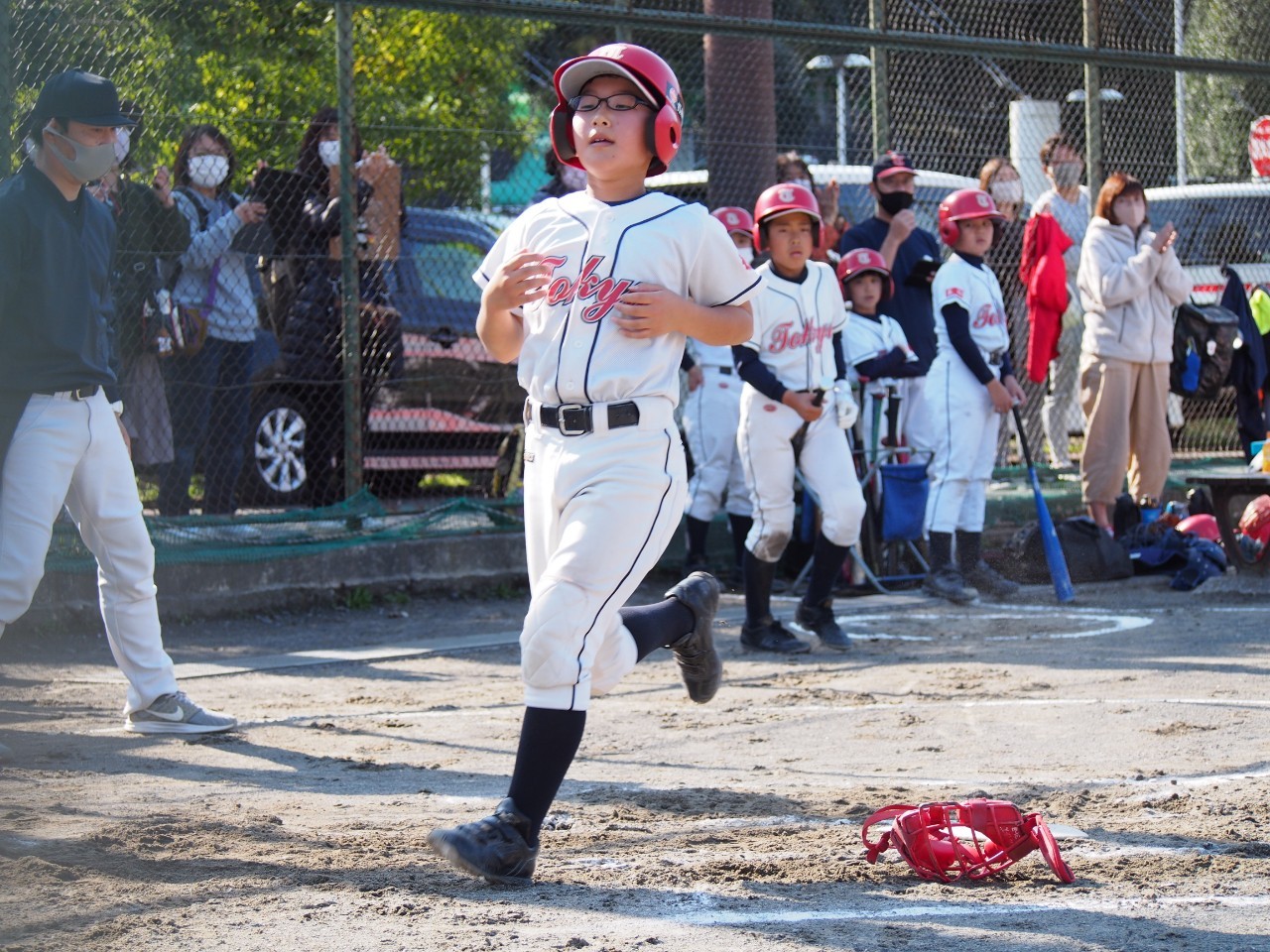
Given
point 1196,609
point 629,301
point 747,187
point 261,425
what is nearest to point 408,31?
point 747,187

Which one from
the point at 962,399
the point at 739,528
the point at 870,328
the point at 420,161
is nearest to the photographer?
the point at 962,399

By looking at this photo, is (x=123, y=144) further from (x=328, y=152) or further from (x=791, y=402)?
(x=791, y=402)

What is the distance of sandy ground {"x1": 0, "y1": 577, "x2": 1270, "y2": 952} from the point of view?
354cm

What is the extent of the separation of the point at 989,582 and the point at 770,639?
7.55ft

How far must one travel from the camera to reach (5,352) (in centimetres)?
553

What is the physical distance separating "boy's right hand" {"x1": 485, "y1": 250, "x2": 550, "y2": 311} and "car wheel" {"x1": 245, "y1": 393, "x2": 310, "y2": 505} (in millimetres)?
5315

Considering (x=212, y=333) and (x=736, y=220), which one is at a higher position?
(x=736, y=220)

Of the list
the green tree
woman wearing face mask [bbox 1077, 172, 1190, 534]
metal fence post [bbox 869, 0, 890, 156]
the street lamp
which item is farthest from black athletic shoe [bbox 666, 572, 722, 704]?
the green tree

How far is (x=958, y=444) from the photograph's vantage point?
929 centimetres

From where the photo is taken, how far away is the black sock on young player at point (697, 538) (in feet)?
32.0

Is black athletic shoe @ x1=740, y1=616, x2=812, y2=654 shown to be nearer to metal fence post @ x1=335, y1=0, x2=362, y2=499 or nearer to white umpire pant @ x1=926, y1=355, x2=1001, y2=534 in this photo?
white umpire pant @ x1=926, y1=355, x2=1001, y2=534

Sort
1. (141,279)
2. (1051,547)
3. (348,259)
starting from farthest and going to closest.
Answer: (1051,547)
(348,259)
(141,279)

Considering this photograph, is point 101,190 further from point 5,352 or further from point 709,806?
point 709,806

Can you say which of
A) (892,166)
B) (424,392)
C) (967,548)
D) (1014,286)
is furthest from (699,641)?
(1014,286)
